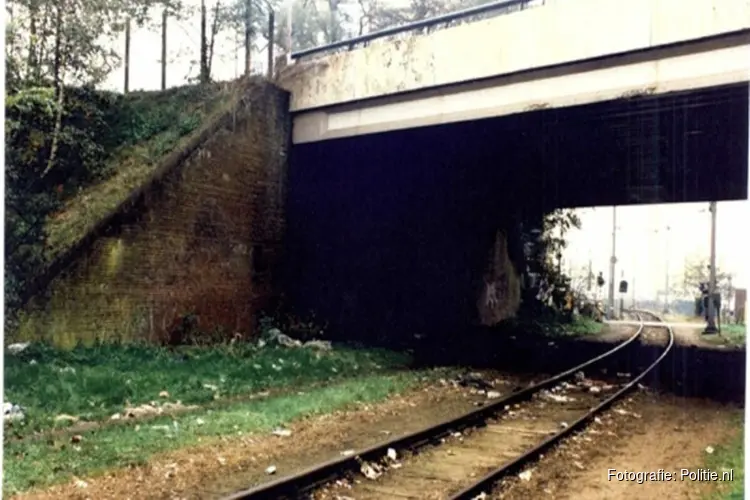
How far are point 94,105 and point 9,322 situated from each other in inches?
212

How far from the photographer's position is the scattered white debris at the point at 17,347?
34.3 feet

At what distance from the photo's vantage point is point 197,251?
14.5 meters

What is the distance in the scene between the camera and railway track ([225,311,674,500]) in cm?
645

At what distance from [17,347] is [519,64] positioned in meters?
9.46

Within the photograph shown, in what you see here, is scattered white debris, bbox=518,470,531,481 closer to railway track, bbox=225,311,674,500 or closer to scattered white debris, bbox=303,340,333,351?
railway track, bbox=225,311,674,500

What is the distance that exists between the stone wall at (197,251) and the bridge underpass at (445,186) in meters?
1.10

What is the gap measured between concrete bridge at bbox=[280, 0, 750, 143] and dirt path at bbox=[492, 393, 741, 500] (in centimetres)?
502

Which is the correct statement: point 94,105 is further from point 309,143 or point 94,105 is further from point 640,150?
point 640,150

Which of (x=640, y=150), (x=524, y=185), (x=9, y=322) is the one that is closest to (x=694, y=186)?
(x=524, y=185)

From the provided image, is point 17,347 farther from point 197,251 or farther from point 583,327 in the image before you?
point 583,327

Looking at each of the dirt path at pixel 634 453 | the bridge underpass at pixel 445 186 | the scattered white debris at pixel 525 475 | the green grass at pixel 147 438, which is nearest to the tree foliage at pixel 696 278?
the bridge underpass at pixel 445 186

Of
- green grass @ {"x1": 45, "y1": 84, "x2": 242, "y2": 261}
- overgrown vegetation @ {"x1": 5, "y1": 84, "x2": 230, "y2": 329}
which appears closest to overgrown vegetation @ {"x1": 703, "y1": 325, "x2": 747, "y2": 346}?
green grass @ {"x1": 45, "y1": 84, "x2": 242, "y2": 261}

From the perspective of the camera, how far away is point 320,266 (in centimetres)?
1806

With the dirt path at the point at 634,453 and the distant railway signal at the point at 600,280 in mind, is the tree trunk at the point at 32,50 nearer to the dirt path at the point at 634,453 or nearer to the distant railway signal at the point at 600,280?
the dirt path at the point at 634,453
